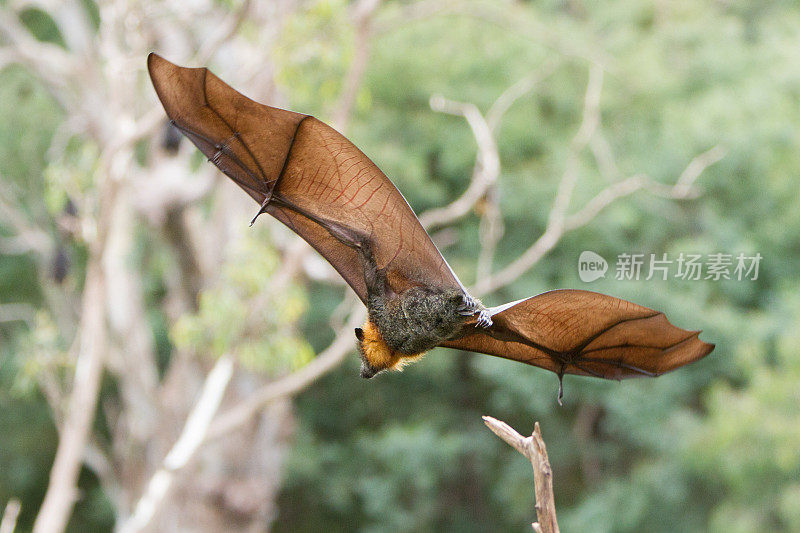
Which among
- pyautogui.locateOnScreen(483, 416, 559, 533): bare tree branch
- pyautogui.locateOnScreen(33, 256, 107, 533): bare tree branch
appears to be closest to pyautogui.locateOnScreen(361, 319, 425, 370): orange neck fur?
pyautogui.locateOnScreen(483, 416, 559, 533): bare tree branch

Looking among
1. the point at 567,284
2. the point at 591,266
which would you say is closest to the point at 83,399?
the point at 591,266

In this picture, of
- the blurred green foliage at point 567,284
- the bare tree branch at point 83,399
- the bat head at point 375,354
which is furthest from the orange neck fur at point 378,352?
the blurred green foliage at point 567,284

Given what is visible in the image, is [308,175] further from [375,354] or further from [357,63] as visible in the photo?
[357,63]

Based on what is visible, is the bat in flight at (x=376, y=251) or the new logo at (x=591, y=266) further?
the new logo at (x=591, y=266)

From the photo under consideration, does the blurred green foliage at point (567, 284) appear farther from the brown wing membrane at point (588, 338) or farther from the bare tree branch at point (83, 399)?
the brown wing membrane at point (588, 338)

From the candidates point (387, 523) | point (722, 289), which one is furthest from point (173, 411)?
point (722, 289)

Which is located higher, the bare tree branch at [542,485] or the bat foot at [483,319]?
the bat foot at [483,319]
